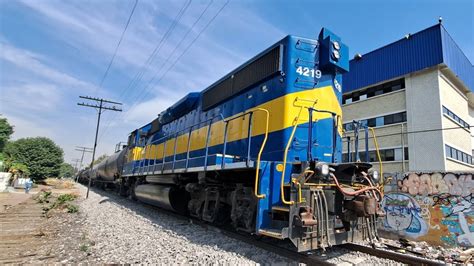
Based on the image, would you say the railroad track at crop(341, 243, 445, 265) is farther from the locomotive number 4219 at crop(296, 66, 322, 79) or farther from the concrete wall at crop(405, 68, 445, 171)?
the concrete wall at crop(405, 68, 445, 171)

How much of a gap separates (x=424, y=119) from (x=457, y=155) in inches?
157

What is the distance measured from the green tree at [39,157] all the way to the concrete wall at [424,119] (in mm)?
48382

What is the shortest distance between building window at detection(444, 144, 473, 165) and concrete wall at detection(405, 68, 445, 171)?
0.98 metres

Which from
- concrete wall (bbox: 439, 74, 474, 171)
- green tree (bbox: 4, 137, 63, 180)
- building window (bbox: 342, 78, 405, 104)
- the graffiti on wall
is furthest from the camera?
green tree (bbox: 4, 137, 63, 180)

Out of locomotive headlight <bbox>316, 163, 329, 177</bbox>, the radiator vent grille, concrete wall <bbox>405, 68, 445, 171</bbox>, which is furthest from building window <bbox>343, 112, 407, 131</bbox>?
locomotive headlight <bbox>316, 163, 329, 177</bbox>

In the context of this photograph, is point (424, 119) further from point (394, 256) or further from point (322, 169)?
point (322, 169)

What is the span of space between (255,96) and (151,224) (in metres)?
4.41

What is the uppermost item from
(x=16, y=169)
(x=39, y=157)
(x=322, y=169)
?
(x=39, y=157)

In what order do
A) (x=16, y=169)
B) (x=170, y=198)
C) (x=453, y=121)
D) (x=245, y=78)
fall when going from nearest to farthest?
1. (x=245, y=78)
2. (x=170, y=198)
3. (x=453, y=121)
4. (x=16, y=169)

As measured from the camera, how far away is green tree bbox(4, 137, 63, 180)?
44.6 metres

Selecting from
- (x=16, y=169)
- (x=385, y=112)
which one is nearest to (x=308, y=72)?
(x=385, y=112)

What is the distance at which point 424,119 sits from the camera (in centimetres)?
1977

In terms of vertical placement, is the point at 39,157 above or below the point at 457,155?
below

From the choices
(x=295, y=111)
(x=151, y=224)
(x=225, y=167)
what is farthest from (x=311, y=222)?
(x=151, y=224)
